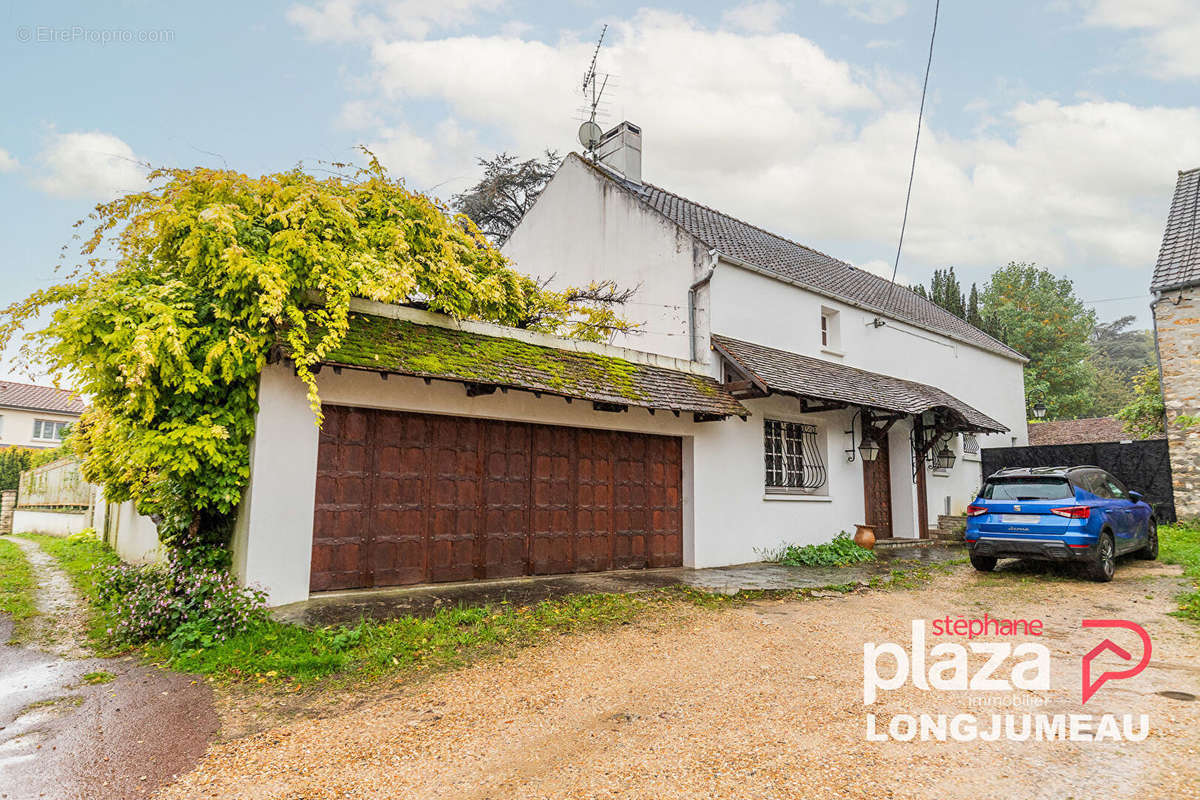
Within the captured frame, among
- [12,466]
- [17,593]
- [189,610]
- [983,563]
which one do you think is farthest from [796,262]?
[12,466]

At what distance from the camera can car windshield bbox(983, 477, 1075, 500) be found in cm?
904

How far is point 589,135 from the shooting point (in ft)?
54.2

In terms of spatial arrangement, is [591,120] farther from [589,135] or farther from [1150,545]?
[1150,545]

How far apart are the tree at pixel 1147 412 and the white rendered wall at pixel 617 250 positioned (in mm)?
11758

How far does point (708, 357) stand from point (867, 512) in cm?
588

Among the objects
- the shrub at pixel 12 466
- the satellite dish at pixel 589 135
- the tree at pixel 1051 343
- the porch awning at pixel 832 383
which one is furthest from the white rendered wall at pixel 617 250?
the tree at pixel 1051 343

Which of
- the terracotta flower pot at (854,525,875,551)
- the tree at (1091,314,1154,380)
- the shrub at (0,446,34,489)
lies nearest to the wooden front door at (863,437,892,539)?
the terracotta flower pot at (854,525,875,551)

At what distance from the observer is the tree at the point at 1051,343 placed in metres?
36.6

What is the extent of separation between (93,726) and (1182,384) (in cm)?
1870

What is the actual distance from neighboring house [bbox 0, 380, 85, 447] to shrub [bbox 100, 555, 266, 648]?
3676 centimetres

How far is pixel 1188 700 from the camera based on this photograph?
4.49 metres

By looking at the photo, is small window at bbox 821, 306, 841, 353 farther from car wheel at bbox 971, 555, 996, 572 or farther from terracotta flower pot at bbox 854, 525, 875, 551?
car wheel at bbox 971, 555, 996, 572

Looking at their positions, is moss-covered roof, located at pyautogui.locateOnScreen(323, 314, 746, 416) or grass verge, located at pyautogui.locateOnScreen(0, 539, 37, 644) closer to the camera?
grass verge, located at pyautogui.locateOnScreen(0, 539, 37, 644)

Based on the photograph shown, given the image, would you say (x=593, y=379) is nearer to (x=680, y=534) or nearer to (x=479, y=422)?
(x=479, y=422)
